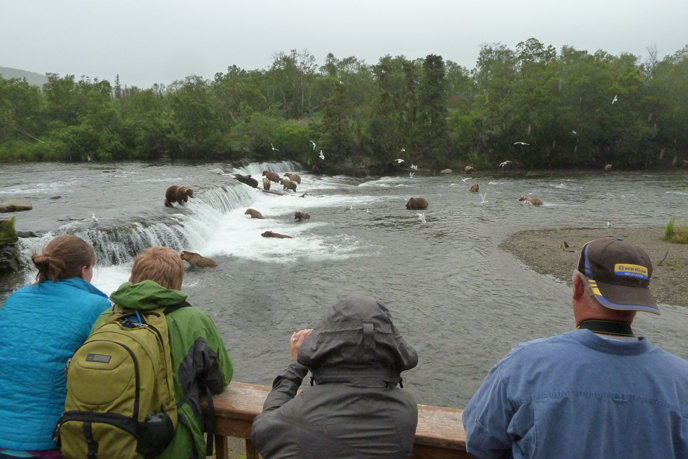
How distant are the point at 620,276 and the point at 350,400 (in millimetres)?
1042

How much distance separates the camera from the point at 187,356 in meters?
2.37

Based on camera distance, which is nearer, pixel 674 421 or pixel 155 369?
pixel 674 421

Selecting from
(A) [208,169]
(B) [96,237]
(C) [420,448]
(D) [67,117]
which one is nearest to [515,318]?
(C) [420,448]

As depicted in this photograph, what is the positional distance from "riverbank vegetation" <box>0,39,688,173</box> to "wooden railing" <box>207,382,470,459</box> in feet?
130

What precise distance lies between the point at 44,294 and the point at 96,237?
1118cm

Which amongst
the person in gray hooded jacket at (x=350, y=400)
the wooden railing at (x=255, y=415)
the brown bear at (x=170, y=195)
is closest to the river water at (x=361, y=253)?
the brown bear at (x=170, y=195)

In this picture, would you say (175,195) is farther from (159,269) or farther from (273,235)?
(159,269)

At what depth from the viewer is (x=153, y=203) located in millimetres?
18016

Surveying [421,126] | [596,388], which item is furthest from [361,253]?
[421,126]

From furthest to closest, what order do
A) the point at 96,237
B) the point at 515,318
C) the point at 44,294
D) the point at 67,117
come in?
the point at 67,117 → the point at 96,237 → the point at 515,318 → the point at 44,294

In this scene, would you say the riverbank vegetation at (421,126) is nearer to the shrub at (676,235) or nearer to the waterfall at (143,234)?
the waterfall at (143,234)

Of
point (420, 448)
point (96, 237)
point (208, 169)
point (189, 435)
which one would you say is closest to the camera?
point (420, 448)

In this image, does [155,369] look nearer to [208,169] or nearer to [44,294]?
[44,294]

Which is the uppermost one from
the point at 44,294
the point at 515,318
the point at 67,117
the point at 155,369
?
the point at 67,117
